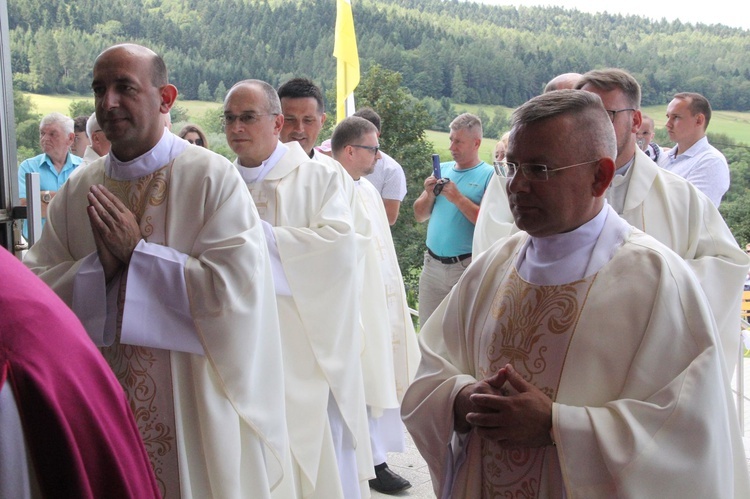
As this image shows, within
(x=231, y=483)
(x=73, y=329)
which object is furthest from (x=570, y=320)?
(x=231, y=483)

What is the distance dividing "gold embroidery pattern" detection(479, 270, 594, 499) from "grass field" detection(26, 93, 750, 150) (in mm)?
8470

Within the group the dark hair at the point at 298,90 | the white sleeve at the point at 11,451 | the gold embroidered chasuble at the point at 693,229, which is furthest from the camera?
the dark hair at the point at 298,90

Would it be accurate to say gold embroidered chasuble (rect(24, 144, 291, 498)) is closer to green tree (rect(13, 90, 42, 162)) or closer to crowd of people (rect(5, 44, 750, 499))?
crowd of people (rect(5, 44, 750, 499))

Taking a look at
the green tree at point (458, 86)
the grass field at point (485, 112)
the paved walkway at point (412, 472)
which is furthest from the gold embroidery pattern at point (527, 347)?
the green tree at point (458, 86)

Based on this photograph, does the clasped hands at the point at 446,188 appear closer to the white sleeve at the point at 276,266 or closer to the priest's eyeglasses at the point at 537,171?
the white sleeve at the point at 276,266

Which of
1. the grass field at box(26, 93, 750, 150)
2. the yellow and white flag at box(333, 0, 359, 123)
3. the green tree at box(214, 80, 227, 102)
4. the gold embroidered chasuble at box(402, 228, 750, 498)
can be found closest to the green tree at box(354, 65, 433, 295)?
the grass field at box(26, 93, 750, 150)

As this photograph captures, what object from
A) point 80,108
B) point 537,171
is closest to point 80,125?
point 80,108

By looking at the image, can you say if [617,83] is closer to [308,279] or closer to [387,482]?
[308,279]

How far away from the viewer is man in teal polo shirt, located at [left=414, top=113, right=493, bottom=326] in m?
5.46

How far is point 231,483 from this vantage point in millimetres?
2807

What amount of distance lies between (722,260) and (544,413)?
56.0 inches

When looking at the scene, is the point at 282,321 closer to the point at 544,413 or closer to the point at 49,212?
the point at 49,212

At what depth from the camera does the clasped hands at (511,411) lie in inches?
73.0

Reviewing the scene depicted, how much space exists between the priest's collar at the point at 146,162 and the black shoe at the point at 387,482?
2463 mm
